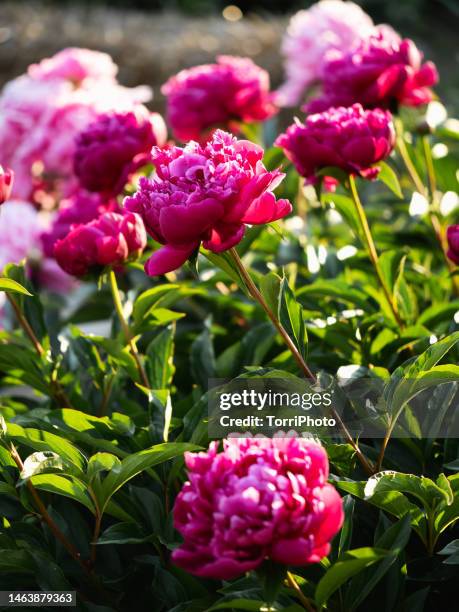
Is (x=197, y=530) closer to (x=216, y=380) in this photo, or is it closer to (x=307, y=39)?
(x=216, y=380)

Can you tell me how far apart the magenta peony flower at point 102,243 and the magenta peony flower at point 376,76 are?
0.30 meters

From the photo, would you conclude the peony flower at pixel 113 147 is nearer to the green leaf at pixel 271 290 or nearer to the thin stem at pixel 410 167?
the thin stem at pixel 410 167

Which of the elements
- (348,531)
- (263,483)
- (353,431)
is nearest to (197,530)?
(263,483)

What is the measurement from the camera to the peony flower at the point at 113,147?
1.04 m

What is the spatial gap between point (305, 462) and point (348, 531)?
163 millimetres

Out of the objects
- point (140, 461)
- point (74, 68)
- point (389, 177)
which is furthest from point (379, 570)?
point (74, 68)

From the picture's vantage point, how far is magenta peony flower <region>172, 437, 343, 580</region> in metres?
0.48

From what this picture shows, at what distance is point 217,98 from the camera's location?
121 centimetres

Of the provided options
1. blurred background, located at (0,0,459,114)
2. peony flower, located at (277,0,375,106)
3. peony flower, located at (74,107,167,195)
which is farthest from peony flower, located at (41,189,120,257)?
blurred background, located at (0,0,459,114)

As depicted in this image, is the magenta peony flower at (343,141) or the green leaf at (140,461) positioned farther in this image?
the magenta peony flower at (343,141)

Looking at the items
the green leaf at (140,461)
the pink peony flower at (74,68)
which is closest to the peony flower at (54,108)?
the pink peony flower at (74,68)

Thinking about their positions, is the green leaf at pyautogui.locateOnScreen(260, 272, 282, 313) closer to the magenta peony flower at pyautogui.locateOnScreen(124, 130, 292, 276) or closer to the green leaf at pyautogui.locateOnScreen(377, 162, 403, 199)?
the magenta peony flower at pyautogui.locateOnScreen(124, 130, 292, 276)

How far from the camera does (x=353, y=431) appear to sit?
755 millimetres

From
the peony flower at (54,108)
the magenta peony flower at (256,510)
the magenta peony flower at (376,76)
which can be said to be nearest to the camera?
the magenta peony flower at (256,510)
